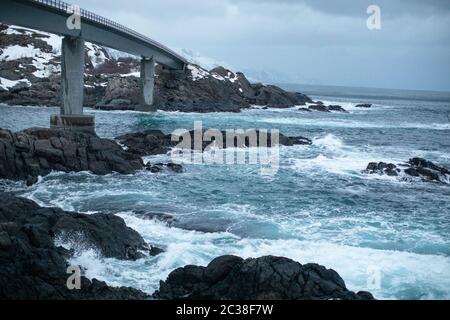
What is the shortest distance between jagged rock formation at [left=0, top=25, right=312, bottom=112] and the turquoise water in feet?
149

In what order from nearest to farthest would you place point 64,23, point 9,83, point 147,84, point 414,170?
A: 1. point 414,170
2. point 64,23
3. point 147,84
4. point 9,83

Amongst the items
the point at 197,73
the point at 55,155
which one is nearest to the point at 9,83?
the point at 197,73

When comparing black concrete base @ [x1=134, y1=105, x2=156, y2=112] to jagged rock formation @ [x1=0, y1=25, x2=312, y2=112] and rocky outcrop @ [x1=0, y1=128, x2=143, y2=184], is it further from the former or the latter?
rocky outcrop @ [x1=0, y1=128, x2=143, y2=184]

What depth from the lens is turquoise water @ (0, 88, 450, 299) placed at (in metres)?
15.9

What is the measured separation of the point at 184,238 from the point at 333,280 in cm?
746

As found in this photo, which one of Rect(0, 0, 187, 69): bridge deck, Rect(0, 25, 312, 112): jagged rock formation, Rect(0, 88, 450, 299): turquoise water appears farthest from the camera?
Rect(0, 25, 312, 112): jagged rock formation

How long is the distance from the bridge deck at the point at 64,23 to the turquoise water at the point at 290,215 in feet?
55.4

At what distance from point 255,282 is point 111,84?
2923 inches

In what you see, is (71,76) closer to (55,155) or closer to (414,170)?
(55,155)

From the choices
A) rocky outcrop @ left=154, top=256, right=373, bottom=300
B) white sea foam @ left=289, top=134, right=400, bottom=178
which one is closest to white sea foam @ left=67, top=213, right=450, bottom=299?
rocky outcrop @ left=154, top=256, right=373, bottom=300

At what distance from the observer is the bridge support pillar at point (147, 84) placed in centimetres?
7525

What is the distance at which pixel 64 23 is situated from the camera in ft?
140
